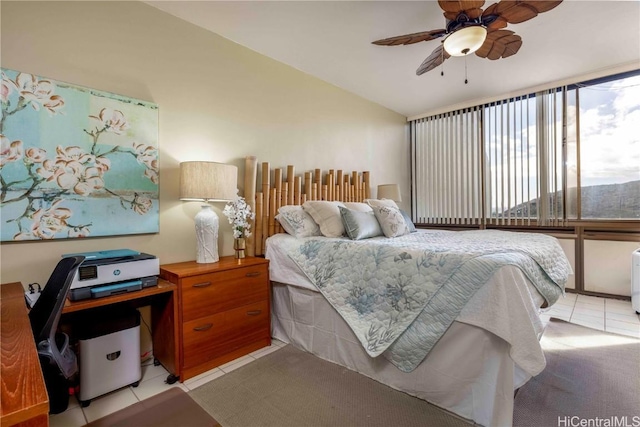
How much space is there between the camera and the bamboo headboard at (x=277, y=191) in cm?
271

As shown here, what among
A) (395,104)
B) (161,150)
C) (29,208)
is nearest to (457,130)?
(395,104)

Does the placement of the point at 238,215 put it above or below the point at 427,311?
above

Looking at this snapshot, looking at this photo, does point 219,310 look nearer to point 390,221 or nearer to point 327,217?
Answer: point 327,217

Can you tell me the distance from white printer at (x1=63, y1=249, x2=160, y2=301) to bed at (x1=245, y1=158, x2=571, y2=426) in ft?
3.17

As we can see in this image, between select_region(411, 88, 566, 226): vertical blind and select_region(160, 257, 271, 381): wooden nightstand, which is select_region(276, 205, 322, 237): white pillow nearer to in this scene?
select_region(160, 257, 271, 381): wooden nightstand

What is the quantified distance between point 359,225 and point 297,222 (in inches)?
22.1

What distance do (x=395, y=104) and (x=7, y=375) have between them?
15.3 ft

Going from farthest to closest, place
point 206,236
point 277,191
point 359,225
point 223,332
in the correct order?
point 277,191 < point 359,225 < point 206,236 < point 223,332

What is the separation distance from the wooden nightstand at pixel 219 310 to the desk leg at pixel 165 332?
44 mm

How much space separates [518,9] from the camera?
1.83 m

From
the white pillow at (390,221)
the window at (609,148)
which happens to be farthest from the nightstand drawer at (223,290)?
the window at (609,148)

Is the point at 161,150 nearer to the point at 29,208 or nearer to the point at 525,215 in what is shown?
the point at 29,208

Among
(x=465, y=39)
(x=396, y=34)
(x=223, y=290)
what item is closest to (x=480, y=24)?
(x=465, y=39)

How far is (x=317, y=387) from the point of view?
1.84 metres
